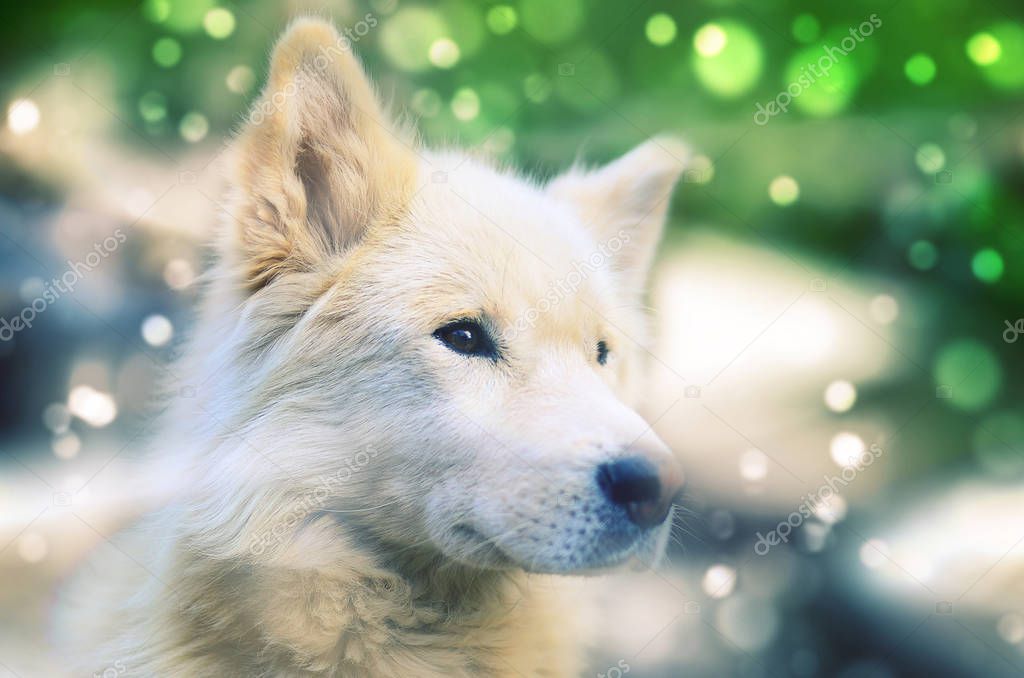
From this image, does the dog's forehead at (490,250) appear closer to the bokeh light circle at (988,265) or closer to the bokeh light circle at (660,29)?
the bokeh light circle at (660,29)

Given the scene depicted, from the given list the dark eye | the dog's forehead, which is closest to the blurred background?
the dog's forehead

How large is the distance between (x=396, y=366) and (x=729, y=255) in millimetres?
1073

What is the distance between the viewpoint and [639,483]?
0.96m

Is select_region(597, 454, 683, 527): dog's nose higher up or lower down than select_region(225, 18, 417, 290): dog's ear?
lower down

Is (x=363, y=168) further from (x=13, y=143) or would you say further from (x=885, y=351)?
(x=885, y=351)

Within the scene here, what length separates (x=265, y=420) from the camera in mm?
1113

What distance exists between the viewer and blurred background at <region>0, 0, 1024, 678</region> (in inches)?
66.0

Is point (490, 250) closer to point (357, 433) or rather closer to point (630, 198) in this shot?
point (357, 433)
